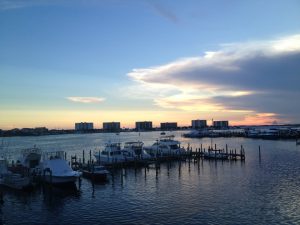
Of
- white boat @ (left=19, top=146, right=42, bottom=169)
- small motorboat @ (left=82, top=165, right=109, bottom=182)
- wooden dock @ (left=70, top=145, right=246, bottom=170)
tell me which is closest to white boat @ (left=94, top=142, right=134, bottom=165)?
wooden dock @ (left=70, top=145, right=246, bottom=170)

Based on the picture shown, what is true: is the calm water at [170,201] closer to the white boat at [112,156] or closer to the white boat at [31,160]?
the white boat at [31,160]

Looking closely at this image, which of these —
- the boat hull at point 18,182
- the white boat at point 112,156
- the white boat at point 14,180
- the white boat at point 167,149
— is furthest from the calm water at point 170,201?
the white boat at point 167,149

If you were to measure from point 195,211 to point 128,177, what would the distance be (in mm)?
21087

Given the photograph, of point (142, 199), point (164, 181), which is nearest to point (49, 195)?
point (142, 199)

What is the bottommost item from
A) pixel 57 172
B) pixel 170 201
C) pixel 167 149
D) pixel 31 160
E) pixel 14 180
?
pixel 170 201

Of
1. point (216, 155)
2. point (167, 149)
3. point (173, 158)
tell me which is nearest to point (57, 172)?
point (173, 158)

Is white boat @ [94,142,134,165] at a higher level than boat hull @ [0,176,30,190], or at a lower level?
higher

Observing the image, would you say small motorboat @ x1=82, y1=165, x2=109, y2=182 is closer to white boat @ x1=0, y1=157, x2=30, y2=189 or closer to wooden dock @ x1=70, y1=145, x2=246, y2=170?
wooden dock @ x1=70, y1=145, x2=246, y2=170

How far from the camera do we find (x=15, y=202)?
1443 inches

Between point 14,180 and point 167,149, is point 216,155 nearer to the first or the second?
point 167,149

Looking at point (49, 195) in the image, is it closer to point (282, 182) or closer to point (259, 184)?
point (259, 184)

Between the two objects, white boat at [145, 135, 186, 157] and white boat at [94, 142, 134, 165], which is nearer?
white boat at [94, 142, 134, 165]

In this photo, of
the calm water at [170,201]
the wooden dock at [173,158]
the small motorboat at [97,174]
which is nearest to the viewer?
the calm water at [170,201]

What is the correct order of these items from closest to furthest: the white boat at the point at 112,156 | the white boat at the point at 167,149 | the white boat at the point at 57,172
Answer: the white boat at the point at 57,172, the white boat at the point at 112,156, the white boat at the point at 167,149
